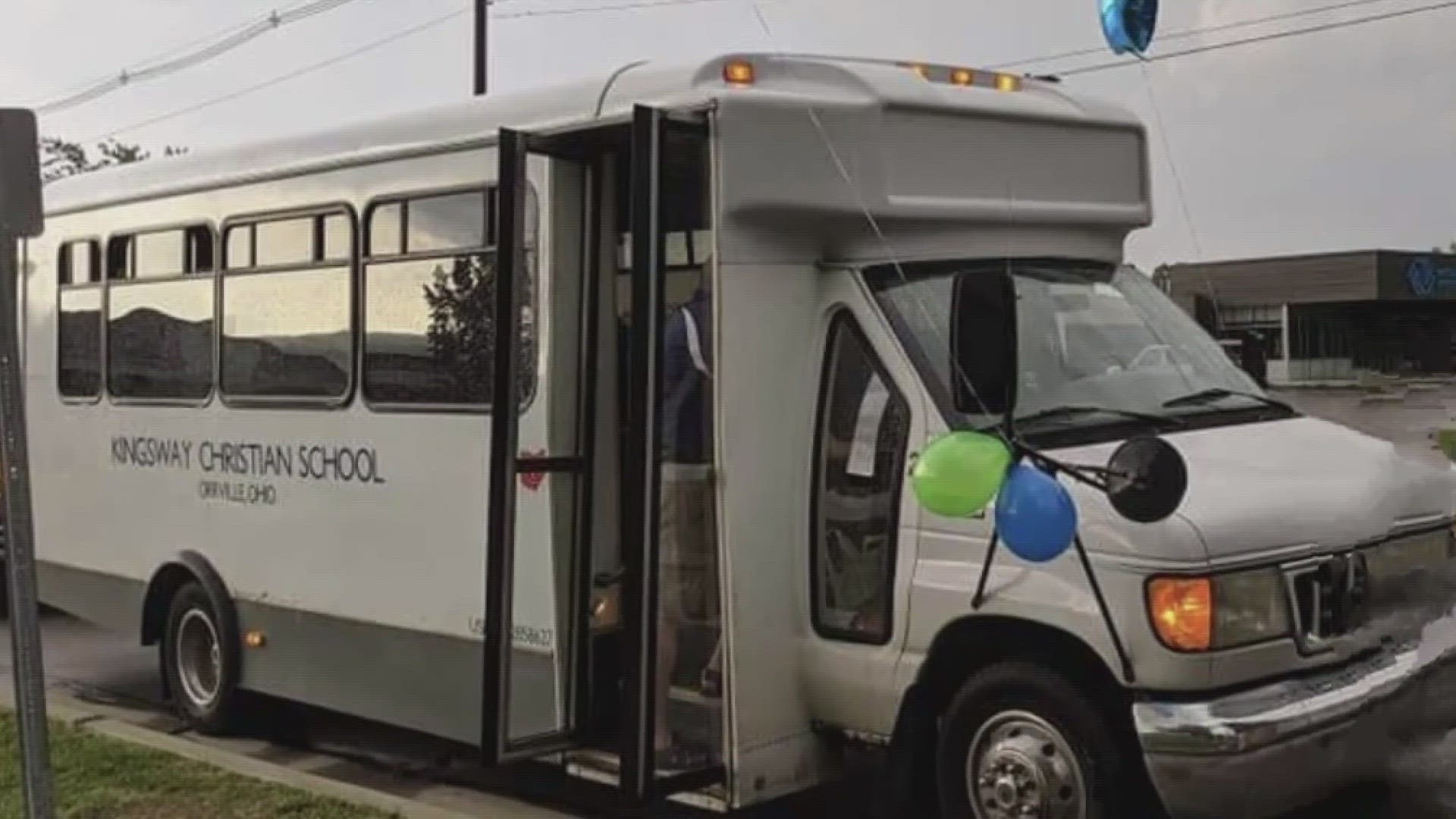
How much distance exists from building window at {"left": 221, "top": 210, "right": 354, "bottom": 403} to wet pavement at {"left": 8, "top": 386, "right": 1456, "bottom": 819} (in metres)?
1.81

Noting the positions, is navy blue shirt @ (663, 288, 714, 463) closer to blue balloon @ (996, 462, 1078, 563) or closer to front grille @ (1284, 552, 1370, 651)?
blue balloon @ (996, 462, 1078, 563)

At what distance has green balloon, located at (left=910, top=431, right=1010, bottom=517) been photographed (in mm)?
5066

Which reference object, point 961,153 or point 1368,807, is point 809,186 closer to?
point 961,153

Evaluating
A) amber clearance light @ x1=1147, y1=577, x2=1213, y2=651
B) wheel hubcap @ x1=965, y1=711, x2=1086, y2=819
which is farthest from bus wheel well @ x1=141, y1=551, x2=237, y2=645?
amber clearance light @ x1=1147, y1=577, x2=1213, y2=651

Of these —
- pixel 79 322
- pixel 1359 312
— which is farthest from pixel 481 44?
pixel 1359 312

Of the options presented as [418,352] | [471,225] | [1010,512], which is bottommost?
[1010,512]

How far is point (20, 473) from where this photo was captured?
5027 millimetres

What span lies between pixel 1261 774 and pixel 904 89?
2.69 m

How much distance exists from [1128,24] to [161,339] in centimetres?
518

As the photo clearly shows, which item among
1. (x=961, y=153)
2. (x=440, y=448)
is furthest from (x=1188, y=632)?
(x=440, y=448)

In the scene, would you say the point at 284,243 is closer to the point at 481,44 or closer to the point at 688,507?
the point at 688,507

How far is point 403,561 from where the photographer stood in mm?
7207

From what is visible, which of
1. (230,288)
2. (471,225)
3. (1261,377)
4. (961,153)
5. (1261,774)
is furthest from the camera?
(230,288)

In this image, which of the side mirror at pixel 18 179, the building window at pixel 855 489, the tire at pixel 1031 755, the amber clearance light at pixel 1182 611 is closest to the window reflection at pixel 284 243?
the side mirror at pixel 18 179
